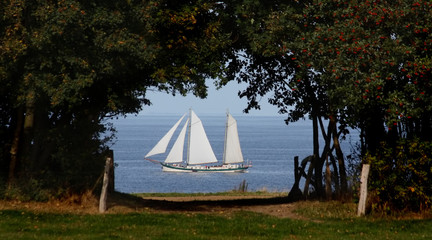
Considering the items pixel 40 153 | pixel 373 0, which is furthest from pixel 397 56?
pixel 40 153

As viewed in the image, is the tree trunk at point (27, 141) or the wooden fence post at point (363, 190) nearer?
the wooden fence post at point (363, 190)

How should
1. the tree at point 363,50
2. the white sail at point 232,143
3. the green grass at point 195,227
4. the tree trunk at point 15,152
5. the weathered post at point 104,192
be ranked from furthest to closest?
the white sail at point 232,143 < the tree trunk at point 15,152 < the weathered post at point 104,192 < the tree at point 363,50 < the green grass at point 195,227

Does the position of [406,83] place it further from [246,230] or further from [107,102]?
[107,102]

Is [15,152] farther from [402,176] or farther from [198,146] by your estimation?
[198,146]

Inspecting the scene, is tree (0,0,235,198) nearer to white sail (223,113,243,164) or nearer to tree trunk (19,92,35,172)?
tree trunk (19,92,35,172)

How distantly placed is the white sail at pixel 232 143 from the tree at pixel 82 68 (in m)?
70.4

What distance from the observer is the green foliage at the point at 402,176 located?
20.7 metres

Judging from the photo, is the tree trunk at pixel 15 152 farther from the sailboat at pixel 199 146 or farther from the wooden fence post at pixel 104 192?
the sailboat at pixel 199 146

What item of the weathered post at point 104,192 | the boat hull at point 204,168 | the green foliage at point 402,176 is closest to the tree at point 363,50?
the green foliage at point 402,176

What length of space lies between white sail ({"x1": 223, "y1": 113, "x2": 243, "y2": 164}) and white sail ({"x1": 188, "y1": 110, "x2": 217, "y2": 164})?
2.71 m

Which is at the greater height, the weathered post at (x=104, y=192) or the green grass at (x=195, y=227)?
the weathered post at (x=104, y=192)

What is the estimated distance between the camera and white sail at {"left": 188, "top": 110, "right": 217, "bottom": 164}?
323 ft

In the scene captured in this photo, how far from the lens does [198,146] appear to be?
341 feet

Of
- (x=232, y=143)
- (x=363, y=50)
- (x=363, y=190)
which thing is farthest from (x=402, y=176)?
(x=232, y=143)
